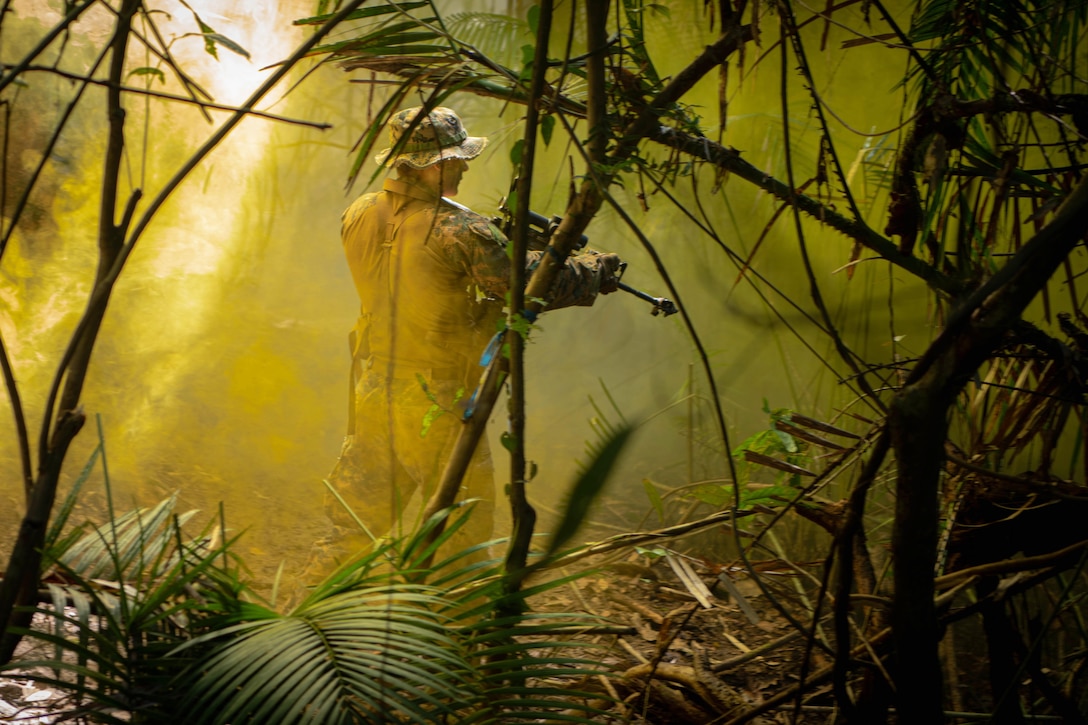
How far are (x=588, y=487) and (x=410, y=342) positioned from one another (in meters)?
1.93

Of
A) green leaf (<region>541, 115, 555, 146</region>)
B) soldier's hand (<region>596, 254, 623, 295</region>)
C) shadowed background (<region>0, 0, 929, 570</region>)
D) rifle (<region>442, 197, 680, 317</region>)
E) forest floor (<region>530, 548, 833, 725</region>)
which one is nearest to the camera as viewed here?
green leaf (<region>541, 115, 555, 146</region>)

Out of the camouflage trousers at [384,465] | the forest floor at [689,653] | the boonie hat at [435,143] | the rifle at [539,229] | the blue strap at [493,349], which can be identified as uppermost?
the boonie hat at [435,143]

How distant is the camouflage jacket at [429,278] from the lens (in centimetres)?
230

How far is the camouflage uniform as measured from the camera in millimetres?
2404

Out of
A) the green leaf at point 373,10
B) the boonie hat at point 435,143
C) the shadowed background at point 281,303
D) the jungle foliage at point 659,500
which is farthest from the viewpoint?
the shadowed background at point 281,303

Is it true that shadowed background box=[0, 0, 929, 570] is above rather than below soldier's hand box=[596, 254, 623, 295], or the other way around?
above

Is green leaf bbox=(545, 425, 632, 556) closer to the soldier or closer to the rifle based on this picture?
the rifle

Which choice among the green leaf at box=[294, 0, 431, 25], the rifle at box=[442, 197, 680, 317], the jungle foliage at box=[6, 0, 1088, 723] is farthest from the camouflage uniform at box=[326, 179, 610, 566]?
the green leaf at box=[294, 0, 431, 25]

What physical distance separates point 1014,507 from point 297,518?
324 cm

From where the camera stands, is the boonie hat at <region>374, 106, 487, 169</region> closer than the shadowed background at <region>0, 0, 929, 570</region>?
Yes

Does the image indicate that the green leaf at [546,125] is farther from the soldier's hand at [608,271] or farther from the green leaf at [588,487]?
the soldier's hand at [608,271]

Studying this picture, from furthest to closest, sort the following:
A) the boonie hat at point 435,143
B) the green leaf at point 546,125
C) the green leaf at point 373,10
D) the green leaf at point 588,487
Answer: the boonie hat at point 435,143, the green leaf at point 546,125, the green leaf at point 373,10, the green leaf at point 588,487

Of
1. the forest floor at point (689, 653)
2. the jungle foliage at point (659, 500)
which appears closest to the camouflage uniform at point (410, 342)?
the forest floor at point (689, 653)

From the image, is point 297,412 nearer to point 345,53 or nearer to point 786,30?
point 345,53
